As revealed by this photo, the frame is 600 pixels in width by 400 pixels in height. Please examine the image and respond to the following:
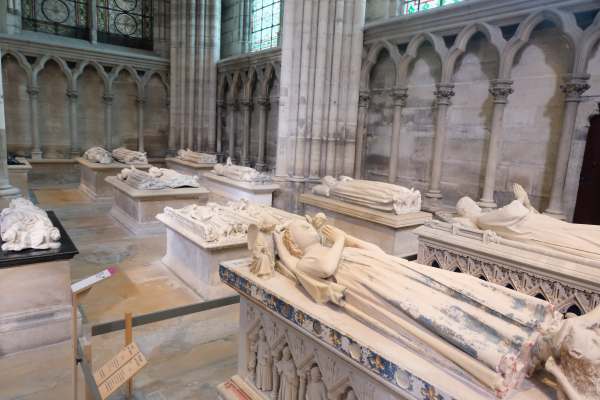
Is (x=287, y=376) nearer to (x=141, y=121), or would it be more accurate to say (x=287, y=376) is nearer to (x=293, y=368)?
(x=293, y=368)

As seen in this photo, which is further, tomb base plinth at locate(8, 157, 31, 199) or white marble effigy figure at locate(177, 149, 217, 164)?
white marble effigy figure at locate(177, 149, 217, 164)

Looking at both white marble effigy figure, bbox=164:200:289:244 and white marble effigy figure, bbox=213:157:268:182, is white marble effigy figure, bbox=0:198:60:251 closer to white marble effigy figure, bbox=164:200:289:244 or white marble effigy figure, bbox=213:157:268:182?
white marble effigy figure, bbox=164:200:289:244

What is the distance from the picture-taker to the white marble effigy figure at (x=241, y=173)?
25.8 ft

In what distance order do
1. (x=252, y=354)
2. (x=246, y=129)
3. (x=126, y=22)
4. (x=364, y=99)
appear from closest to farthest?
1. (x=252, y=354)
2. (x=364, y=99)
3. (x=246, y=129)
4. (x=126, y=22)

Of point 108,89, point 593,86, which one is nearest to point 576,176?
point 593,86

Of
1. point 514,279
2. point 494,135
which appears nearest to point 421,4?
point 494,135

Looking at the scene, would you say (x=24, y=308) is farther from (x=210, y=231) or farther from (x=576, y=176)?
(x=576, y=176)

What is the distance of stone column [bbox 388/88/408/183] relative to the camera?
7.40 metres

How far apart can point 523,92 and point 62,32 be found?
11976mm

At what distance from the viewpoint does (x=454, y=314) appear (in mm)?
1678

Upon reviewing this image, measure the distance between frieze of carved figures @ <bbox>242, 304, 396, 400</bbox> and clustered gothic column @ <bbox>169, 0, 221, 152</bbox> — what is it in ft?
34.8

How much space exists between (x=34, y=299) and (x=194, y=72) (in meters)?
10.2

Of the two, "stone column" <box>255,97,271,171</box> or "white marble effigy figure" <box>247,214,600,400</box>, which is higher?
"stone column" <box>255,97,271,171</box>

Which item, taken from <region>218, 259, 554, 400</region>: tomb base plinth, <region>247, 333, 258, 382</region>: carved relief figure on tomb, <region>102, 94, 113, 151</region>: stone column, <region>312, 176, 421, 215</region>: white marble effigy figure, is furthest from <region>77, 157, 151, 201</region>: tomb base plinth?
<region>247, 333, 258, 382</region>: carved relief figure on tomb
